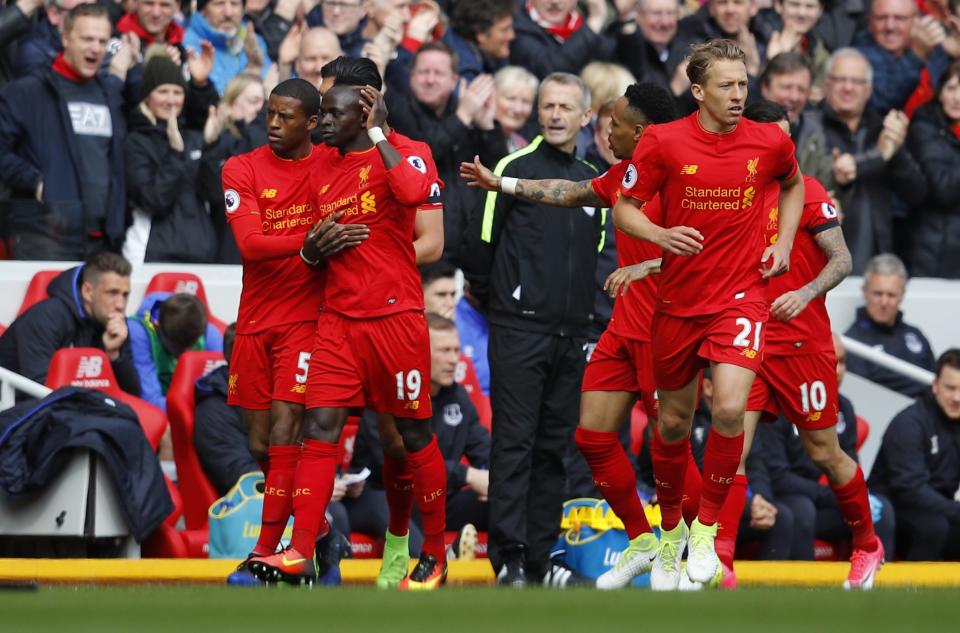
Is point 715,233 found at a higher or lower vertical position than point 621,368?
higher

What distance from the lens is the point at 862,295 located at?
586 inches

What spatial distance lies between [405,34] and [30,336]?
433 centimetres

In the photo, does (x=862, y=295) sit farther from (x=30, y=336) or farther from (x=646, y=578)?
(x=30, y=336)

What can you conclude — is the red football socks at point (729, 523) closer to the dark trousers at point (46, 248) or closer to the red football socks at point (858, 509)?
the red football socks at point (858, 509)

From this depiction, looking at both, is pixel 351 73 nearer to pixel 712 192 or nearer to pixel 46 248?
pixel 712 192

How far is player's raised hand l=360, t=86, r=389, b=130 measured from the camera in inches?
367

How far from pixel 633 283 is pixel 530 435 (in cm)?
115

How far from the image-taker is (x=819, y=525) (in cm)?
1281

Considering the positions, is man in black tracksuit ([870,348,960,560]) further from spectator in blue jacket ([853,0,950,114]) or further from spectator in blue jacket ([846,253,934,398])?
spectator in blue jacket ([853,0,950,114])

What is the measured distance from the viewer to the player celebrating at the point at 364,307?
924 centimetres

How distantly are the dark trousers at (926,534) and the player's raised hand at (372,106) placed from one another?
5.37m

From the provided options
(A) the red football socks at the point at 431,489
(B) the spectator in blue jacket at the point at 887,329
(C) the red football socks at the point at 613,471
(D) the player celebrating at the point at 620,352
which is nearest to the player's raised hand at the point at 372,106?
(D) the player celebrating at the point at 620,352

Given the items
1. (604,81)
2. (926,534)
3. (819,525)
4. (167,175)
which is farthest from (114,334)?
(926,534)

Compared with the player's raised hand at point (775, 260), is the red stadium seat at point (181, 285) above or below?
below
